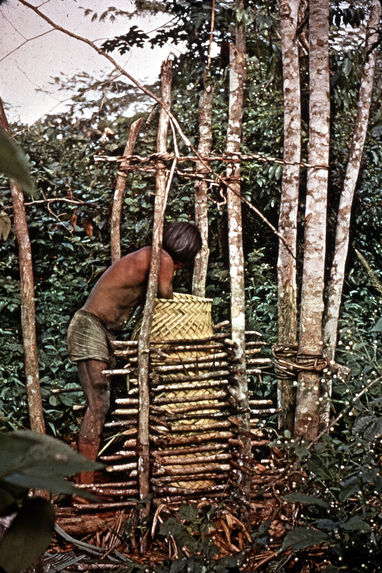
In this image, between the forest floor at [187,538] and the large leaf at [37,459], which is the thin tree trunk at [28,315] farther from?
the large leaf at [37,459]

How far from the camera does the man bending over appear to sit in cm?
332

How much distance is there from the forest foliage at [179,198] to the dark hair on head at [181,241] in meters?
0.99

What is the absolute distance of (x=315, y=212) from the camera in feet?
10.7

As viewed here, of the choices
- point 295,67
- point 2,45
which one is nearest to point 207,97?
point 295,67

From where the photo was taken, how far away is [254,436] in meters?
2.94

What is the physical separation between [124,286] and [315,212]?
1.13 metres

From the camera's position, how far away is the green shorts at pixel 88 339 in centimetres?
338

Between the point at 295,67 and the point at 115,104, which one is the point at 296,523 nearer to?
the point at 295,67

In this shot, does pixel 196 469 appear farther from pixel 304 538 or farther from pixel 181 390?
pixel 304 538

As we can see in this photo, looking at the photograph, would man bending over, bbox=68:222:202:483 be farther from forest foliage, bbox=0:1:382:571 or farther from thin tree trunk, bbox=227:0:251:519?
forest foliage, bbox=0:1:382:571

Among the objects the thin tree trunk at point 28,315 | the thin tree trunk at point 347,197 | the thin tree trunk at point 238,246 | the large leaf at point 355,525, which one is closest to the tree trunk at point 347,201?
the thin tree trunk at point 347,197

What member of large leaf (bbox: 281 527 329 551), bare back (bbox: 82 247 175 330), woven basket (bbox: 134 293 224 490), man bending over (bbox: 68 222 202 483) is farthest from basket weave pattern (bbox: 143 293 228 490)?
large leaf (bbox: 281 527 329 551)

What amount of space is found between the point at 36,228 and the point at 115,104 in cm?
151

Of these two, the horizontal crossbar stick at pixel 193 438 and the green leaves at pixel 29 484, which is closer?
the green leaves at pixel 29 484
